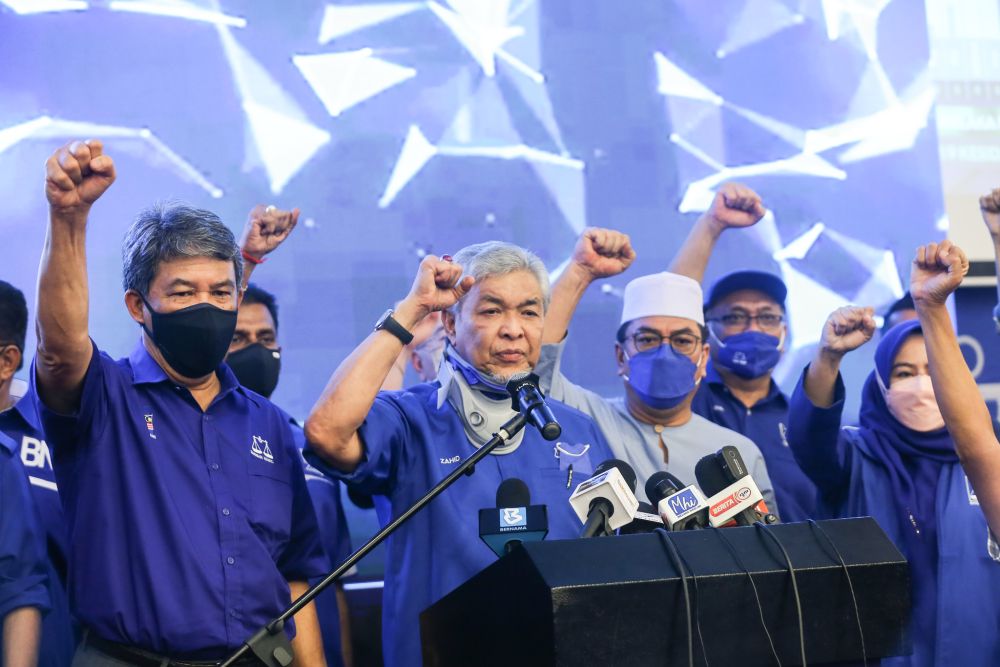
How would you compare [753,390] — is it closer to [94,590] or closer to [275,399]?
[275,399]

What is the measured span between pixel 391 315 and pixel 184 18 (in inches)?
82.9

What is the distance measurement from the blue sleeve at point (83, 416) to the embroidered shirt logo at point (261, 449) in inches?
13.5

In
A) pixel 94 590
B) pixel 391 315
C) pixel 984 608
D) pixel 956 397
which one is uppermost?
pixel 391 315

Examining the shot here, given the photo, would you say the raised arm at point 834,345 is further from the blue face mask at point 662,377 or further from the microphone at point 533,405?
the microphone at point 533,405

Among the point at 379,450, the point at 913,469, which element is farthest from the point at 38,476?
the point at 913,469

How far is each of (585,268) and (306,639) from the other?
59.8 inches

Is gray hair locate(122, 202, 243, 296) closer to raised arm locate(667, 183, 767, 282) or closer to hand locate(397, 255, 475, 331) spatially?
hand locate(397, 255, 475, 331)

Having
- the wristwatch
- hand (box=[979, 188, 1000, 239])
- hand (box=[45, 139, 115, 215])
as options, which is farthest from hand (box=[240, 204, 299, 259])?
hand (box=[979, 188, 1000, 239])

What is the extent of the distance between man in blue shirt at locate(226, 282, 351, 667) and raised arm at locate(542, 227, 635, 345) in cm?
87

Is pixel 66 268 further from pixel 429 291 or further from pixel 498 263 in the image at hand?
pixel 498 263

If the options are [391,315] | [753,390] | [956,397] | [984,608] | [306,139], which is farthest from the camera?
[306,139]

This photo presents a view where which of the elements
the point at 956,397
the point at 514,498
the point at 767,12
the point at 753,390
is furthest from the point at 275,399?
the point at 767,12

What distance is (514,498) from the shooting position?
2061 millimetres

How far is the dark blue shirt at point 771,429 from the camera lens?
3463mm
